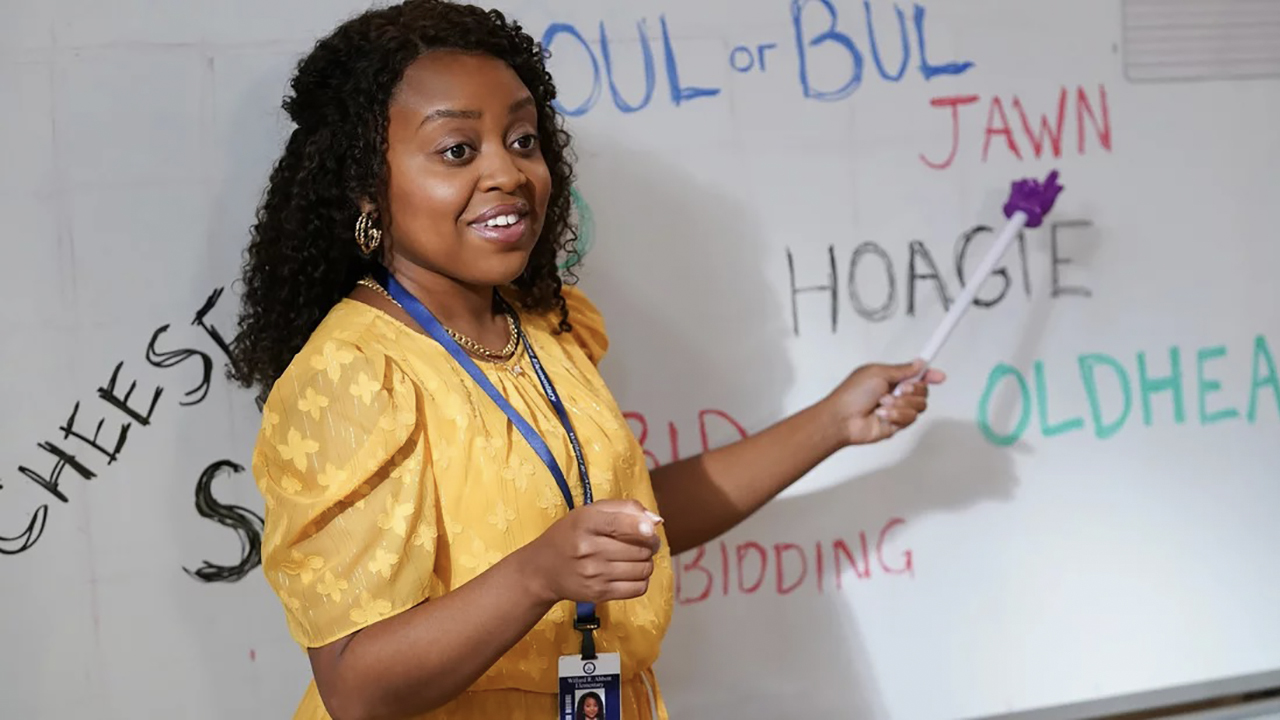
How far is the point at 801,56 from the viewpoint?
1.15m

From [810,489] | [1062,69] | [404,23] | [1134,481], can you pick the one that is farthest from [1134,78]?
[404,23]

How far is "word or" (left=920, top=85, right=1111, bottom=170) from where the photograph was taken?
1192 millimetres

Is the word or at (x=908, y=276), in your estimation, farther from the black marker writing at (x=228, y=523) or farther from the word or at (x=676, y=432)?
the black marker writing at (x=228, y=523)

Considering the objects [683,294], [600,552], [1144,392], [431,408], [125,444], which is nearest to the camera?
[600,552]

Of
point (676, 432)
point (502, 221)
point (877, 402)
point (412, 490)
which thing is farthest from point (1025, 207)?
point (412, 490)

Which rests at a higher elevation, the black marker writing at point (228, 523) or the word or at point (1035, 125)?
the word or at point (1035, 125)

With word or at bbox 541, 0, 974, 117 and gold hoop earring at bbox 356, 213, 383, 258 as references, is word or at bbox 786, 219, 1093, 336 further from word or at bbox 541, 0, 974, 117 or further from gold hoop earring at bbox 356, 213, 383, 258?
gold hoop earring at bbox 356, 213, 383, 258

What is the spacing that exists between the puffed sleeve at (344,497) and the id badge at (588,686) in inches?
4.1

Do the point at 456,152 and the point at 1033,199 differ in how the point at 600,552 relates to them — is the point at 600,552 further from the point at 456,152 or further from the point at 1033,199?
the point at 1033,199

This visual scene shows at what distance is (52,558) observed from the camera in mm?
970

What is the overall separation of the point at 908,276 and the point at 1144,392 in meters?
0.29

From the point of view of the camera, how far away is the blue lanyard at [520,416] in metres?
0.81

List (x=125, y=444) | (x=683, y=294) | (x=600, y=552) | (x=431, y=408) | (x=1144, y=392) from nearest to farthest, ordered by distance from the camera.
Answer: (x=600, y=552)
(x=431, y=408)
(x=125, y=444)
(x=683, y=294)
(x=1144, y=392)

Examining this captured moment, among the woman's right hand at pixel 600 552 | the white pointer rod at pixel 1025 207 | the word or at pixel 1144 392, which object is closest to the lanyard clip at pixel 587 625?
the woman's right hand at pixel 600 552
